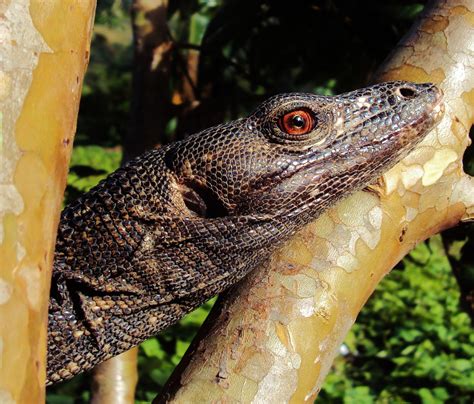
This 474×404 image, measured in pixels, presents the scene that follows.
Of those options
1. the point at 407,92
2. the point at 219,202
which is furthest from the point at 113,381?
the point at 407,92

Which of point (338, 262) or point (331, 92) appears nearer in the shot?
point (338, 262)

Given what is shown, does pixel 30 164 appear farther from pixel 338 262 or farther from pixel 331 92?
pixel 331 92

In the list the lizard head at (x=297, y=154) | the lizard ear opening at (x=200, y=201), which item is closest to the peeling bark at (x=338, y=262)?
the lizard head at (x=297, y=154)

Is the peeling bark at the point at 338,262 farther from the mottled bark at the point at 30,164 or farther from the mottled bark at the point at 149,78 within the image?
the mottled bark at the point at 149,78

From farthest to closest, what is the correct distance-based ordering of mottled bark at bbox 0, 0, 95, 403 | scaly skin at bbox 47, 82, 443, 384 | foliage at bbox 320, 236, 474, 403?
foliage at bbox 320, 236, 474, 403
scaly skin at bbox 47, 82, 443, 384
mottled bark at bbox 0, 0, 95, 403

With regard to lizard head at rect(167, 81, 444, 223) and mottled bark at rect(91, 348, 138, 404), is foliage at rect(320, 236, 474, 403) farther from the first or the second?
lizard head at rect(167, 81, 444, 223)

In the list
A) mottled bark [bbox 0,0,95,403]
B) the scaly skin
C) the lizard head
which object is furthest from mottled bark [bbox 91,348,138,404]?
mottled bark [bbox 0,0,95,403]

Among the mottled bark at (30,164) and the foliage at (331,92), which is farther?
the foliage at (331,92)
